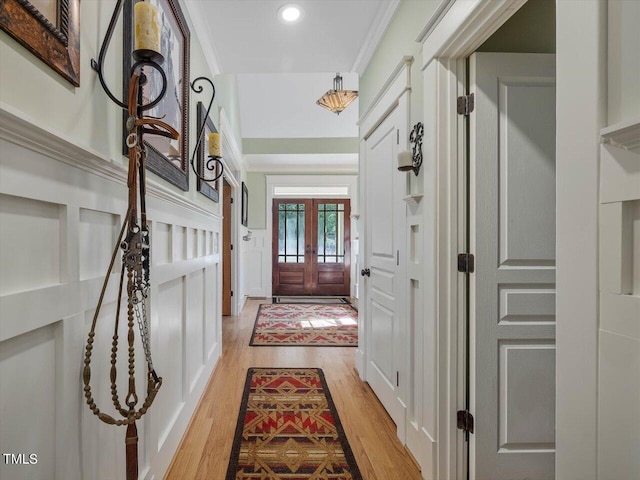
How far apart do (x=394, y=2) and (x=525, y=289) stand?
5.56 feet

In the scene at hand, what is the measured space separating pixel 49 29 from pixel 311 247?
20.5 ft

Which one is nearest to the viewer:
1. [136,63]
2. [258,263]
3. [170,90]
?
[136,63]

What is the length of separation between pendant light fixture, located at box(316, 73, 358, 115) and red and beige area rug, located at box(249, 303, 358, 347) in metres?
2.70

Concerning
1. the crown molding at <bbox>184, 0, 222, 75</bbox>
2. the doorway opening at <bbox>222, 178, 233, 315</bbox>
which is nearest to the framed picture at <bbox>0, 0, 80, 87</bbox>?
the crown molding at <bbox>184, 0, 222, 75</bbox>

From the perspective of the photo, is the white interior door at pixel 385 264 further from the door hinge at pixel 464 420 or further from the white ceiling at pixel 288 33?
the white ceiling at pixel 288 33

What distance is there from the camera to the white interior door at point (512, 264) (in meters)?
1.49

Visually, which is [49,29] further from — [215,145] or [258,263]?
[258,263]

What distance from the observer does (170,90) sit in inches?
66.3

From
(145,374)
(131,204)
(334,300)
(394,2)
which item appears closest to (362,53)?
(394,2)

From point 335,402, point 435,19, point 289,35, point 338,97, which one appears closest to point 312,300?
point 338,97

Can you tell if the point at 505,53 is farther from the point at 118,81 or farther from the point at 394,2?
the point at 118,81

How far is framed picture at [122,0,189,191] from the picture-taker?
1.35 meters

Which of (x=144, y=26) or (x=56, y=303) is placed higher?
(x=144, y=26)

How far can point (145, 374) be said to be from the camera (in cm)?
139
